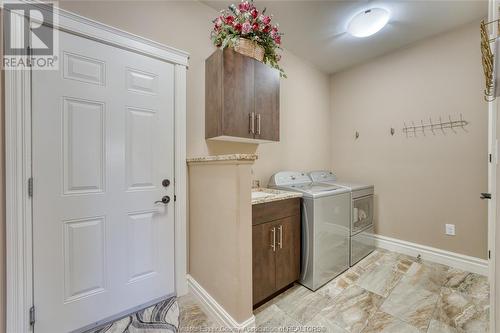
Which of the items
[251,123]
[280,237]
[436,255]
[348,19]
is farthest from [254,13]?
[436,255]

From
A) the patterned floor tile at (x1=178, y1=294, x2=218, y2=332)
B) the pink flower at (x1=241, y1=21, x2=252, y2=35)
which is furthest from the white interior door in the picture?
the pink flower at (x1=241, y1=21, x2=252, y2=35)

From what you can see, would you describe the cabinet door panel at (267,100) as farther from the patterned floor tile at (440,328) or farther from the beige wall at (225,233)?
the patterned floor tile at (440,328)

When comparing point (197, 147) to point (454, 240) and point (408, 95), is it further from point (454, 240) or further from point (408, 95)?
point (454, 240)

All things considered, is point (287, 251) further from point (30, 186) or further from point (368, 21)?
point (368, 21)

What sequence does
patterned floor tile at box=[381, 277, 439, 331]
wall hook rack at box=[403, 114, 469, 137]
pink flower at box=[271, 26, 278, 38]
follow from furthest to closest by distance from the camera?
1. wall hook rack at box=[403, 114, 469, 137]
2. pink flower at box=[271, 26, 278, 38]
3. patterned floor tile at box=[381, 277, 439, 331]

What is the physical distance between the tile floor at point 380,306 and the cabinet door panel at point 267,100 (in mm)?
1454

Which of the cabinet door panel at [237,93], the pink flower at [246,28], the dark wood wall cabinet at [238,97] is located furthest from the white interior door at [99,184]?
the pink flower at [246,28]

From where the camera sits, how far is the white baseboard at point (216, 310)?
1328mm

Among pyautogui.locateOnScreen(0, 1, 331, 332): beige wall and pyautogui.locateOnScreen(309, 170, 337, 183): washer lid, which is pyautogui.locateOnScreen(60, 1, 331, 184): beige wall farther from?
pyautogui.locateOnScreen(309, 170, 337, 183): washer lid

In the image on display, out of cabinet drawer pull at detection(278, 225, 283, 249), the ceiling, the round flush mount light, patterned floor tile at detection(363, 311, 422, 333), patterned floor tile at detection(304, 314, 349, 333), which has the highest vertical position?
the ceiling

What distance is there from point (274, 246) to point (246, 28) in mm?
1753

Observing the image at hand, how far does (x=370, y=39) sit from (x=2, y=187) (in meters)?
3.40

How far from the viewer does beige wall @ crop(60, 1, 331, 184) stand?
157cm

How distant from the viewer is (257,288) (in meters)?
1.59
